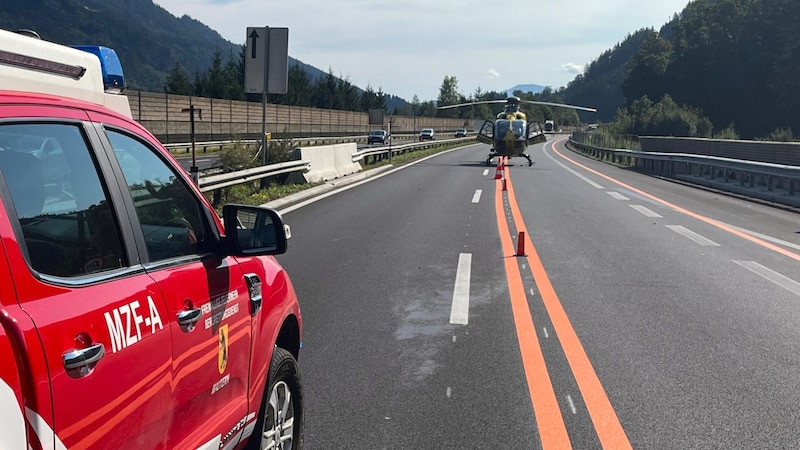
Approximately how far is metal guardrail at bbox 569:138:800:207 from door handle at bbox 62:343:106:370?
19.7 m

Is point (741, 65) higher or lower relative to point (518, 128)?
higher

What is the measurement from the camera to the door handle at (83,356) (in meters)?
2.06

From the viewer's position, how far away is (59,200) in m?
2.48

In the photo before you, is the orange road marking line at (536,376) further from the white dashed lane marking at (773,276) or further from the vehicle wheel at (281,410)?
the white dashed lane marking at (773,276)

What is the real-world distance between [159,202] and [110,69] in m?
0.98

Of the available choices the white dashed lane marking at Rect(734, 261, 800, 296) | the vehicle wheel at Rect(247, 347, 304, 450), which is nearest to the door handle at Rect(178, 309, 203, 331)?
the vehicle wheel at Rect(247, 347, 304, 450)

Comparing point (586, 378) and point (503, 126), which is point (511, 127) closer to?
point (503, 126)

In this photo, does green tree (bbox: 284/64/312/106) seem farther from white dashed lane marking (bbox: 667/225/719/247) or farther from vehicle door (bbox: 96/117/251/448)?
vehicle door (bbox: 96/117/251/448)

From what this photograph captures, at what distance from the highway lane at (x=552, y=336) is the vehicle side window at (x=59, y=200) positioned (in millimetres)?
2232

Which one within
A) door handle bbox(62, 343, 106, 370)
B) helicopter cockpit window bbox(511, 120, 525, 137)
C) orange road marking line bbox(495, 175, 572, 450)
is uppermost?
door handle bbox(62, 343, 106, 370)

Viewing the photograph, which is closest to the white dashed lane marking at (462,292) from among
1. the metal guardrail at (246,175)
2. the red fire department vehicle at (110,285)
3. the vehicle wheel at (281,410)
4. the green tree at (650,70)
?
the vehicle wheel at (281,410)

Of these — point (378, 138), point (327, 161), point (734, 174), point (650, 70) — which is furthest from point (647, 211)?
point (650, 70)

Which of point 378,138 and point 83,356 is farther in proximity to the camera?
point 378,138

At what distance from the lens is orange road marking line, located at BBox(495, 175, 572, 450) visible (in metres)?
4.51
